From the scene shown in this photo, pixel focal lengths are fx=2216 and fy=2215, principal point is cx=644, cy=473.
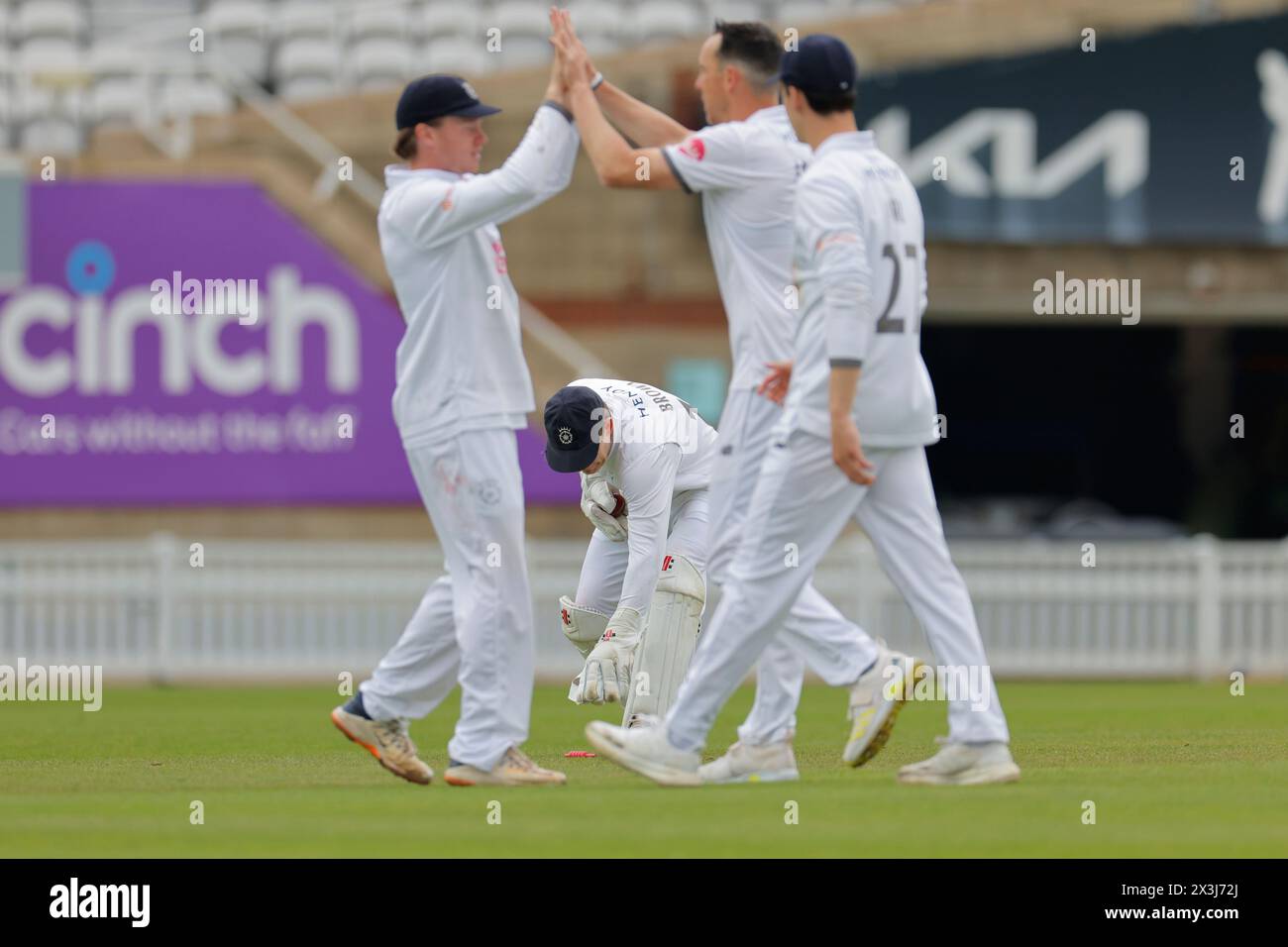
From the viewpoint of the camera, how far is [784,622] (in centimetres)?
818

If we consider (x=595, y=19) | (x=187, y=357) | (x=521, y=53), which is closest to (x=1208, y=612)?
(x=595, y=19)

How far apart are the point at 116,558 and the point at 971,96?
30.5ft

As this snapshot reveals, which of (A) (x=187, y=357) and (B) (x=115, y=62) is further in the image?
(B) (x=115, y=62)

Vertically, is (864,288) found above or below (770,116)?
below

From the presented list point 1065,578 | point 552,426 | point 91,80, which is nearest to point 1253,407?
point 1065,578

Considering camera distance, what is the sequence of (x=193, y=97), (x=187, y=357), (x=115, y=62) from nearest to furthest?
(x=187, y=357) < (x=115, y=62) < (x=193, y=97)

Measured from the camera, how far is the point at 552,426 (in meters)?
9.76

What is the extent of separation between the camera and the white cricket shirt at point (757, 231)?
8.09 metres

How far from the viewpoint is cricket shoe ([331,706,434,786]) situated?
852 cm

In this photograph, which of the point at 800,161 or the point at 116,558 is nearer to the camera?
the point at 800,161

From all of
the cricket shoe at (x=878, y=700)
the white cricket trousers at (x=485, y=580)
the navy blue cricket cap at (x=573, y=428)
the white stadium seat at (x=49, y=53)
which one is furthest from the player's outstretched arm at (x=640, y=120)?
the white stadium seat at (x=49, y=53)

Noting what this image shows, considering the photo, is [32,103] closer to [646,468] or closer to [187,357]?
[187,357]

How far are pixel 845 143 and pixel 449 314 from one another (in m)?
1.61

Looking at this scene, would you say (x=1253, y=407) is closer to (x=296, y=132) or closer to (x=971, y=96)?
(x=971, y=96)
